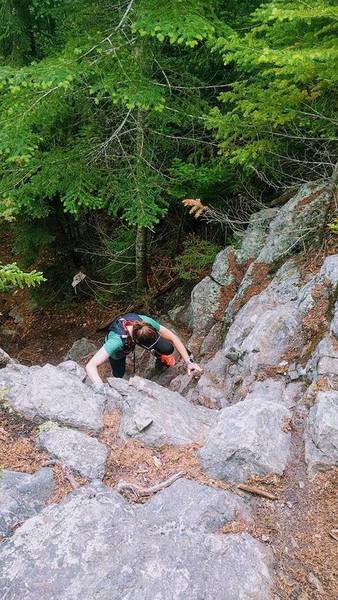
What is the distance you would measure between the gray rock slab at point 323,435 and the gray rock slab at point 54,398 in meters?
2.16

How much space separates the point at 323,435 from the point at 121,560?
85.6 inches

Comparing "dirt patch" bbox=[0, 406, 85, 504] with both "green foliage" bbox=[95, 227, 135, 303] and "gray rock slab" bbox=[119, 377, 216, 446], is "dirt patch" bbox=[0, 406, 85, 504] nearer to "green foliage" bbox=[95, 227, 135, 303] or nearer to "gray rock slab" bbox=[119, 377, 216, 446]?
"gray rock slab" bbox=[119, 377, 216, 446]

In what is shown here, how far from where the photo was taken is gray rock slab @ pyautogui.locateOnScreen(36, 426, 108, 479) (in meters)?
3.85

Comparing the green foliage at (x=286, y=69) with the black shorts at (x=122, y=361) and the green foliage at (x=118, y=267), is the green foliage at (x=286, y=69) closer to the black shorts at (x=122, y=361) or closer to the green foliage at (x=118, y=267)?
the black shorts at (x=122, y=361)

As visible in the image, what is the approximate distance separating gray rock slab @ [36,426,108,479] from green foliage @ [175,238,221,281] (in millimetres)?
6248

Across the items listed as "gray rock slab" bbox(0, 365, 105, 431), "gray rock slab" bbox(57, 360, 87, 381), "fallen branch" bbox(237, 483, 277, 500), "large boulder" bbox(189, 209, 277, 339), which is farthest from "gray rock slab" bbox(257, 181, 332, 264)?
"fallen branch" bbox(237, 483, 277, 500)

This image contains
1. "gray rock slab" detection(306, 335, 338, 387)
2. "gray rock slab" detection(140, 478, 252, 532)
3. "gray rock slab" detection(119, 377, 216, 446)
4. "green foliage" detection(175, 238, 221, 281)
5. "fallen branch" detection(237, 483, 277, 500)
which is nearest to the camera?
"gray rock slab" detection(140, 478, 252, 532)

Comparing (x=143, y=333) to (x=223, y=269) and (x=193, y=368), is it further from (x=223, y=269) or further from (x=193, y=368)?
(x=223, y=269)

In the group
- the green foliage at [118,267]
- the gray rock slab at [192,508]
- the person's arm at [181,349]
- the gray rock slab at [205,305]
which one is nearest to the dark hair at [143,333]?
the person's arm at [181,349]

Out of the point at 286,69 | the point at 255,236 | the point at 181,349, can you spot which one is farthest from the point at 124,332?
the point at 286,69

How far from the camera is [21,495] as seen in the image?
352 cm

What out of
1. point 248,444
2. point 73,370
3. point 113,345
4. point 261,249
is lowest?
point 261,249

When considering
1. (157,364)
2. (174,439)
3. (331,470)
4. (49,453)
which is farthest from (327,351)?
(157,364)

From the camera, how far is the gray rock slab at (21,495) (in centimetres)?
333
